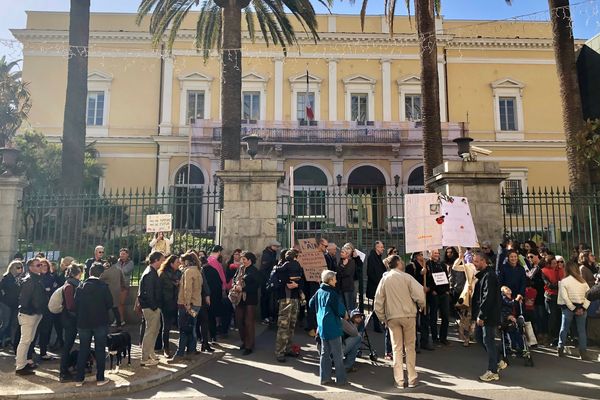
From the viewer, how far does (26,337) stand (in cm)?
688

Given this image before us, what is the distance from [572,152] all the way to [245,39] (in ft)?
73.6

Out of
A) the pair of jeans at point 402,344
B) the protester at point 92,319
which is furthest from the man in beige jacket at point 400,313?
the protester at point 92,319

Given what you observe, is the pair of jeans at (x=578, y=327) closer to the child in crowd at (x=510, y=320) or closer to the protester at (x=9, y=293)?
the child in crowd at (x=510, y=320)

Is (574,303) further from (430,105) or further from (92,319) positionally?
(430,105)

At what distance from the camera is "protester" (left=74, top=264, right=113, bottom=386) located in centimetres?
631

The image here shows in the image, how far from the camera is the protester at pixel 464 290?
8.08 m

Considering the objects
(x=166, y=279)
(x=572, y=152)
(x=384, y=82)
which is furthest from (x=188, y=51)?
(x=166, y=279)

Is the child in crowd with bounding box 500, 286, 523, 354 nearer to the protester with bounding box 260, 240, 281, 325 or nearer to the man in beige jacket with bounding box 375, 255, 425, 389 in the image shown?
the man in beige jacket with bounding box 375, 255, 425, 389

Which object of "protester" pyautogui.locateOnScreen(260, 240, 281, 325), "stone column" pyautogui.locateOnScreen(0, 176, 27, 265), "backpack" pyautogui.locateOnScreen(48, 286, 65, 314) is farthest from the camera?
"stone column" pyautogui.locateOnScreen(0, 176, 27, 265)

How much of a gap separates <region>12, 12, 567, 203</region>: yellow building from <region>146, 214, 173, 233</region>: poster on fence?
17.9m

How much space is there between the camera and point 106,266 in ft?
29.9

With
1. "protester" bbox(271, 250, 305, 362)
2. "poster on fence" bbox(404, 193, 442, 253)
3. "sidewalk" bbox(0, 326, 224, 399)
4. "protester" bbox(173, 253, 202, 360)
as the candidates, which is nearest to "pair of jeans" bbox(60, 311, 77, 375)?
"sidewalk" bbox(0, 326, 224, 399)

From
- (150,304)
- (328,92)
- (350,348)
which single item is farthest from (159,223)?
(328,92)

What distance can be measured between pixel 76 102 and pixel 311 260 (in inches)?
400
